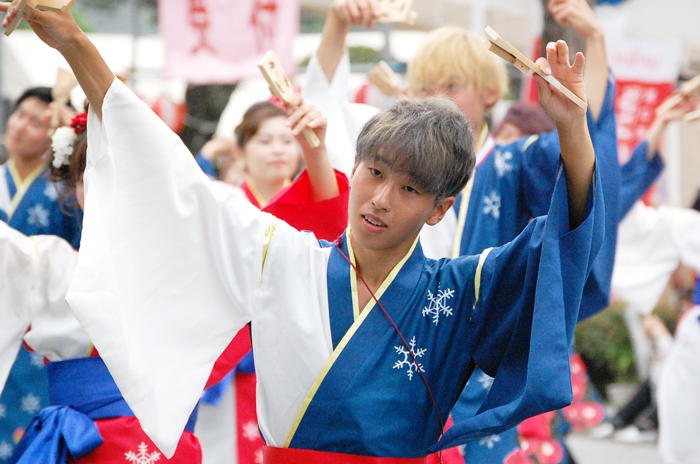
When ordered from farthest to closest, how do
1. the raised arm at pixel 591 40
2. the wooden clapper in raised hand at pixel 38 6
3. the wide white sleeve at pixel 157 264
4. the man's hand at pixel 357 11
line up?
the man's hand at pixel 357 11
the raised arm at pixel 591 40
the wide white sleeve at pixel 157 264
the wooden clapper in raised hand at pixel 38 6

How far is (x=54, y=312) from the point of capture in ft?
7.37

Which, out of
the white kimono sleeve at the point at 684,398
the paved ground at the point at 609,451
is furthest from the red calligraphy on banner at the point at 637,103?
the white kimono sleeve at the point at 684,398

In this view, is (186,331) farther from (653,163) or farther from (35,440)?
(653,163)

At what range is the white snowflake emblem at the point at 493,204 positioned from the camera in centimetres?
256

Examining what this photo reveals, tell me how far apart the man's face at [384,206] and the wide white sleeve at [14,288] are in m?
1.06

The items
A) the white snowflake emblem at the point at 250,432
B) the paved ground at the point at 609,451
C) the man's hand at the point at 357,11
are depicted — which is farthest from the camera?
the paved ground at the point at 609,451

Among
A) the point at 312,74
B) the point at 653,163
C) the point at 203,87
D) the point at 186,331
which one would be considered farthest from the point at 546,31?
the point at 203,87

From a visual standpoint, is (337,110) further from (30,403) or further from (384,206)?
(30,403)

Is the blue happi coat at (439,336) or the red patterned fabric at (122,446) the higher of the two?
the blue happi coat at (439,336)

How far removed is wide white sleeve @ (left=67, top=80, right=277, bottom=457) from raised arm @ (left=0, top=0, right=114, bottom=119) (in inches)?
1.2

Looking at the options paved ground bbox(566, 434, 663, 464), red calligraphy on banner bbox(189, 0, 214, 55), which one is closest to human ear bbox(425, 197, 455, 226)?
paved ground bbox(566, 434, 663, 464)

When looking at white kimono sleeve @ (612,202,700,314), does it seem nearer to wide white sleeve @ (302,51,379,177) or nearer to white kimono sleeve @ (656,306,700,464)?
white kimono sleeve @ (656,306,700,464)

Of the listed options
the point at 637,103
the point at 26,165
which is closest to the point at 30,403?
the point at 26,165

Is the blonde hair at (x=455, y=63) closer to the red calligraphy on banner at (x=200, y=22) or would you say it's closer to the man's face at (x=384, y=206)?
the man's face at (x=384, y=206)
